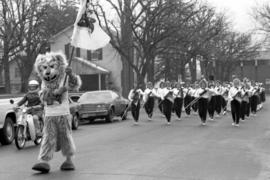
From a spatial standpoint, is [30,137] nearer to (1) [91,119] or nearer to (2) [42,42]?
(1) [91,119]

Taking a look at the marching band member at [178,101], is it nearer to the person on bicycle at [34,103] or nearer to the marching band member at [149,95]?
the marching band member at [149,95]

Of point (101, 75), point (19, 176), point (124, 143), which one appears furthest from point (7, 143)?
point (101, 75)

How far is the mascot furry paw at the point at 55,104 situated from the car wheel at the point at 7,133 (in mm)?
5684

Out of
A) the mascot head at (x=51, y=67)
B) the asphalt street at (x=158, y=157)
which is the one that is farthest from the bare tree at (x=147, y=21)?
the mascot head at (x=51, y=67)

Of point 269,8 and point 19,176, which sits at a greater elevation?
point 269,8

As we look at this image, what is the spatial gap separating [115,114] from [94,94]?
1310 millimetres

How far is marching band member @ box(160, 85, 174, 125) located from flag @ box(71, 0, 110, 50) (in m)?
12.1

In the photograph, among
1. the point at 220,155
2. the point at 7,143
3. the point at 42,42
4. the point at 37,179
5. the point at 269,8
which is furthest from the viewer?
the point at 269,8

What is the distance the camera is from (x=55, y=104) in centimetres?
949

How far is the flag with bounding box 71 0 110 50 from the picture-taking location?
9.87m

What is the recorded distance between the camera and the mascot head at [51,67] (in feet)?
30.9

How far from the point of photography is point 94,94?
81.8ft

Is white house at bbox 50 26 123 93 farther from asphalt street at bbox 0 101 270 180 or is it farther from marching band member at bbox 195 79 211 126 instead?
asphalt street at bbox 0 101 270 180

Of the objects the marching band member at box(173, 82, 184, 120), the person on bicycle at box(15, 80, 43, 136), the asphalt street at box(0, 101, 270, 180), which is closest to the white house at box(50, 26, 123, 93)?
the marching band member at box(173, 82, 184, 120)
